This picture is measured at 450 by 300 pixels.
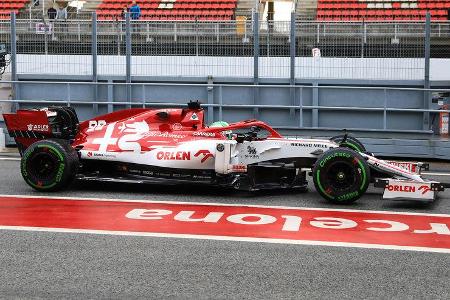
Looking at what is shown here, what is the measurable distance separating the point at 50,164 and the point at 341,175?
4193 millimetres

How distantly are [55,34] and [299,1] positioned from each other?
388 inches

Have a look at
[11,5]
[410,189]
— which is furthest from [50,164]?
[11,5]

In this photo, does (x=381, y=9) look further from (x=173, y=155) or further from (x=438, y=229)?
(x=438, y=229)

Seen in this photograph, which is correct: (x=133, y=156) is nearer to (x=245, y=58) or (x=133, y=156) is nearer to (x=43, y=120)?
(x=43, y=120)

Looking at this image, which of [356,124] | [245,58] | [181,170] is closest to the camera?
[181,170]

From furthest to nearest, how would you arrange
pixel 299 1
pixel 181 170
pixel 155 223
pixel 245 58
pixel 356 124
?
pixel 299 1 < pixel 245 58 < pixel 356 124 < pixel 181 170 < pixel 155 223

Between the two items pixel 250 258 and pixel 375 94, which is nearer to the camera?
pixel 250 258

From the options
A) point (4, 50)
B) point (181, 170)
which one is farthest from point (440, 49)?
point (4, 50)

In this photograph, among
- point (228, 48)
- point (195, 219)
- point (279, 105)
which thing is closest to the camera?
point (195, 219)

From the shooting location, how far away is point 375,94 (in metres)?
17.0

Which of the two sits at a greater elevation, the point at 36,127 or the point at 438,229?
the point at 36,127

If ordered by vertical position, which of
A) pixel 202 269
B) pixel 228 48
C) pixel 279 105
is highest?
pixel 228 48

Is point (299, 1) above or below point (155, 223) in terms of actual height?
above

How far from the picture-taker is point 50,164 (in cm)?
1129
